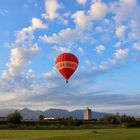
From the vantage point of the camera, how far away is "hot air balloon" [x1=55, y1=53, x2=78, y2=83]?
59844 mm

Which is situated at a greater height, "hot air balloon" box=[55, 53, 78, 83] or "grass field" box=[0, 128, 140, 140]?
"hot air balloon" box=[55, 53, 78, 83]

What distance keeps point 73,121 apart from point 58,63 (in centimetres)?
8177

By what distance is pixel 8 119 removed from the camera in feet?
495

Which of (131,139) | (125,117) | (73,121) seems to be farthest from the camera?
(125,117)

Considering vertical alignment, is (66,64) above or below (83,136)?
above

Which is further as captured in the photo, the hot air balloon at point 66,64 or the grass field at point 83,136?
the hot air balloon at point 66,64

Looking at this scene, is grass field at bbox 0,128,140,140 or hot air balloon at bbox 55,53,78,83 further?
hot air balloon at bbox 55,53,78,83

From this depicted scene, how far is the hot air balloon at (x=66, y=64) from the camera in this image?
5984 centimetres

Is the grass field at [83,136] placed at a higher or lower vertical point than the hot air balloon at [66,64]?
lower

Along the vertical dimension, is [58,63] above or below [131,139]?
above

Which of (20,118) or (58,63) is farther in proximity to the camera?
(20,118)

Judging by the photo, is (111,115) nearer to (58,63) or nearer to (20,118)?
(20,118)

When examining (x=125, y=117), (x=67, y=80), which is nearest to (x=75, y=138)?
(x=67, y=80)

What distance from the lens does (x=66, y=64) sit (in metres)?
60.1
